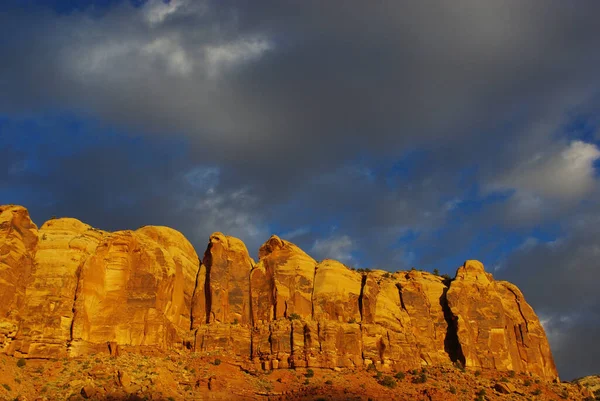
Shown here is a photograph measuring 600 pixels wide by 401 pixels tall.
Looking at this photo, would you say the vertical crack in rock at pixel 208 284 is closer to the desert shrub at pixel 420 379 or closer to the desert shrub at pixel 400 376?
the desert shrub at pixel 400 376

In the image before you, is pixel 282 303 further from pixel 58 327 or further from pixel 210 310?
pixel 58 327

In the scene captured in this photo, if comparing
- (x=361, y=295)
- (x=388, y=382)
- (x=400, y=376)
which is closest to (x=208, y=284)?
(x=361, y=295)

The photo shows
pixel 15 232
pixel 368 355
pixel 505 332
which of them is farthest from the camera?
pixel 505 332

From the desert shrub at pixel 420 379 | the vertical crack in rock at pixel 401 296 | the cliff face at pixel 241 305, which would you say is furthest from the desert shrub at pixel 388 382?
the vertical crack in rock at pixel 401 296

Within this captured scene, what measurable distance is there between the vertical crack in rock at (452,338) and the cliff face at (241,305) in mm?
124

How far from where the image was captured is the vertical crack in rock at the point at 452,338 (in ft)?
285

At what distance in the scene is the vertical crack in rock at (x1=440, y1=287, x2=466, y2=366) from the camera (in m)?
86.8

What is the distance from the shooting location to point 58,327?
225 ft

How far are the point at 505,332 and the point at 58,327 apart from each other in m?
51.4

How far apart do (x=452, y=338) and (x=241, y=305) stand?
2621cm

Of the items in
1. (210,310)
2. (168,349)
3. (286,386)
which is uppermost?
(210,310)

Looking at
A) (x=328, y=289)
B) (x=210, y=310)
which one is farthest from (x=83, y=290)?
(x=328, y=289)

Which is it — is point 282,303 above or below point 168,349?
above

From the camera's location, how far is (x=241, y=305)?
81.9m
